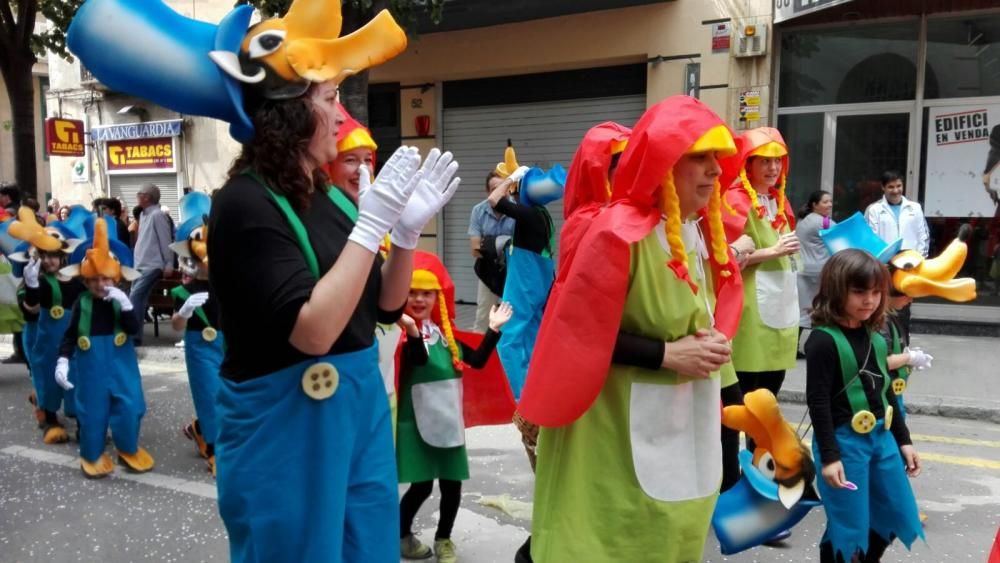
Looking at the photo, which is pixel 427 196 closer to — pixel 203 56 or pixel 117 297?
pixel 203 56

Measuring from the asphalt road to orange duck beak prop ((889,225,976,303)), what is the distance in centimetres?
120

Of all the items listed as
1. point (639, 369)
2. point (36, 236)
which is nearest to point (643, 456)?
point (639, 369)

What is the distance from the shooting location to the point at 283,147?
6.29 feet

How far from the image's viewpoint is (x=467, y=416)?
413cm

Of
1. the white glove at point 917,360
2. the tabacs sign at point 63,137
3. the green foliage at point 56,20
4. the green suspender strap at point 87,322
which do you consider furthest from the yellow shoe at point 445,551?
the tabacs sign at point 63,137

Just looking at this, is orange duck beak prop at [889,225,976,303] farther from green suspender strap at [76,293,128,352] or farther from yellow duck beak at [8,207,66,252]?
yellow duck beak at [8,207,66,252]

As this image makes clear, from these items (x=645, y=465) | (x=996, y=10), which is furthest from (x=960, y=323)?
(x=645, y=465)

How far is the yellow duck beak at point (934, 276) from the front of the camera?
11.5ft

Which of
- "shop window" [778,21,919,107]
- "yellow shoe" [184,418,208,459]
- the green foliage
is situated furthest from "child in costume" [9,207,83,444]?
"shop window" [778,21,919,107]

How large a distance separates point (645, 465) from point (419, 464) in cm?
162

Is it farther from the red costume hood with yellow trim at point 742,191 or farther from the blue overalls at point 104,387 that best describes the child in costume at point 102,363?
the red costume hood with yellow trim at point 742,191

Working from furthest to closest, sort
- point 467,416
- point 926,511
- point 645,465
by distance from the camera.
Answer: point 926,511, point 467,416, point 645,465

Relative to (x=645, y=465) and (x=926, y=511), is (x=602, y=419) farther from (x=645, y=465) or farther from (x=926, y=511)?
(x=926, y=511)

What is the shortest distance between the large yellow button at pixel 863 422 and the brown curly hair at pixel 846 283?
341 millimetres
